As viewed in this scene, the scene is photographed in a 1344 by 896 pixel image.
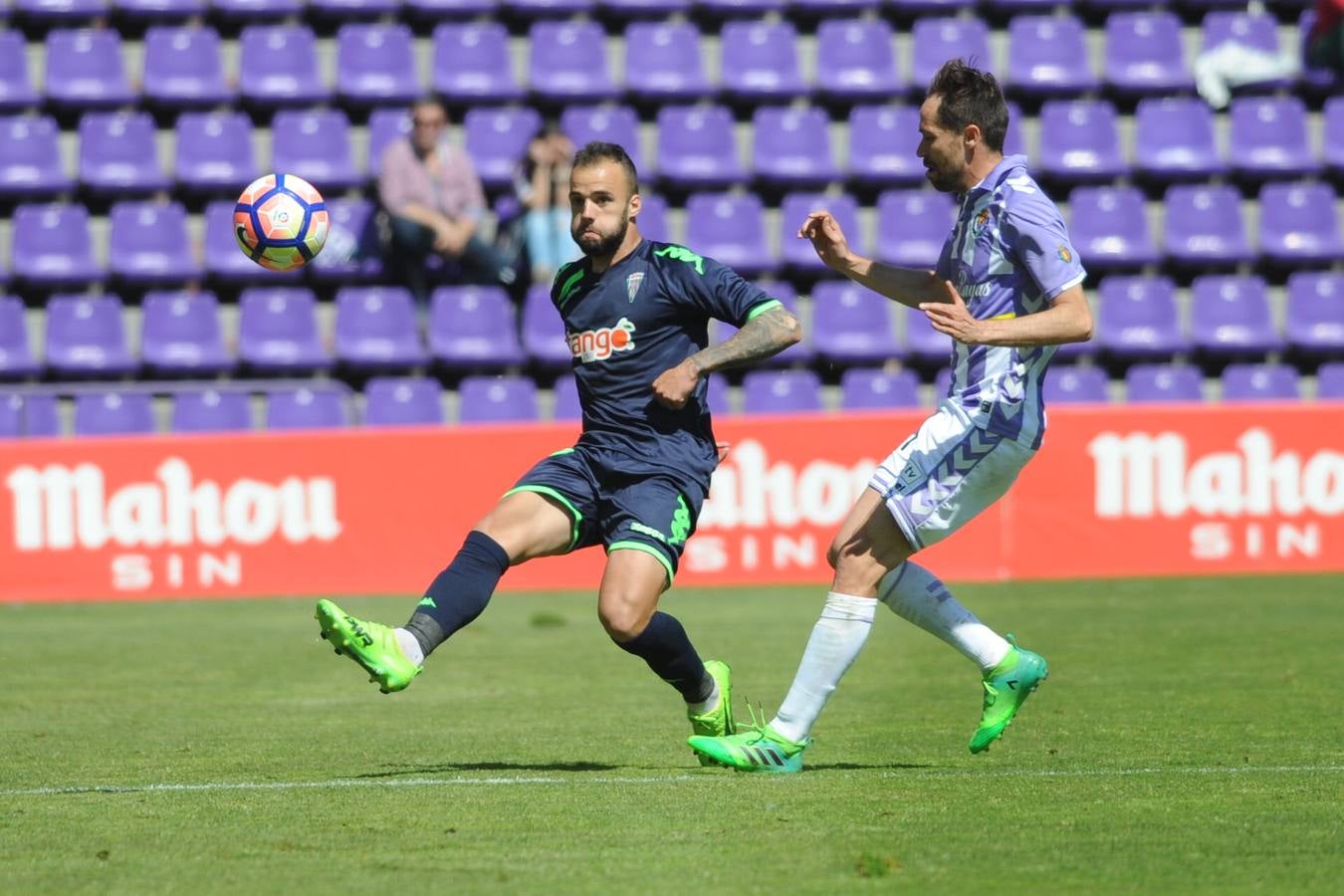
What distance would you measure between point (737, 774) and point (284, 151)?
11.7 meters

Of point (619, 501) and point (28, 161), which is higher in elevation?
point (28, 161)

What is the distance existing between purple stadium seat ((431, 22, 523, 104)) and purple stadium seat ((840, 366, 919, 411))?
425 cm

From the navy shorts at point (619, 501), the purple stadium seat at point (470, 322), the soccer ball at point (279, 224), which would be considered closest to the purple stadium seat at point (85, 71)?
the purple stadium seat at point (470, 322)

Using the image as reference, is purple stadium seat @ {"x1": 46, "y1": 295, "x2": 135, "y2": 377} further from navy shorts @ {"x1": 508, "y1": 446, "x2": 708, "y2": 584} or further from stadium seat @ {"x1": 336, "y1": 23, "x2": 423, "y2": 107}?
navy shorts @ {"x1": 508, "y1": 446, "x2": 708, "y2": 584}

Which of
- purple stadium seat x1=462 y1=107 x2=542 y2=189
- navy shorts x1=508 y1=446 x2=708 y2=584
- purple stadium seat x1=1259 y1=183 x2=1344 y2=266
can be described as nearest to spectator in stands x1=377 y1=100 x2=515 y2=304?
purple stadium seat x1=462 y1=107 x2=542 y2=189

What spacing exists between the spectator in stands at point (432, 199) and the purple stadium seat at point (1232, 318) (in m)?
5.99

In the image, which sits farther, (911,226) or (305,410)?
(911,226)

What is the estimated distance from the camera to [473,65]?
17.6 m

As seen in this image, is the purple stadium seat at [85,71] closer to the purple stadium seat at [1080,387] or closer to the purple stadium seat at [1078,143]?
the purple stadium seat at [1078,143]

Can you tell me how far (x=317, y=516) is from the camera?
45.6ft

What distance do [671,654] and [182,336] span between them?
34.3ft

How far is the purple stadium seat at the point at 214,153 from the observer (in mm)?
16922

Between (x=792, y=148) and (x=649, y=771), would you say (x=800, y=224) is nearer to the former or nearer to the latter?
(x=792, y=148)

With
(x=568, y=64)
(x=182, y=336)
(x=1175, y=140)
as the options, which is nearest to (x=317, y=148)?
(x=182, y=336)
